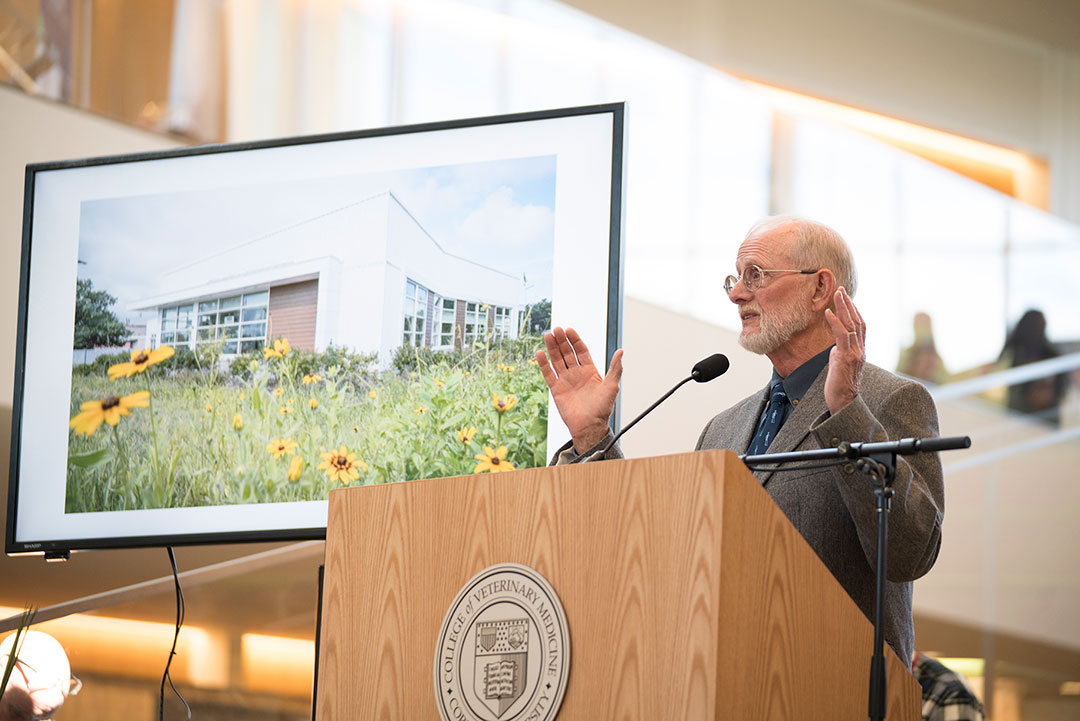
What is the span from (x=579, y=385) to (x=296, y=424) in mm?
965

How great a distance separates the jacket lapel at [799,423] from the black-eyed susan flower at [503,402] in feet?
2.52

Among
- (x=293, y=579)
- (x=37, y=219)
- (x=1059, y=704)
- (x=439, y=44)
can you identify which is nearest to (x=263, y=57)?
(x=439, y=44)

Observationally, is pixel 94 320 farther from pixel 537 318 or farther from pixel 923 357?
pixel 923 357

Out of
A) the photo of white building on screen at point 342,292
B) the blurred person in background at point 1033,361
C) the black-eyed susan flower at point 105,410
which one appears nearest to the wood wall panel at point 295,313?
the photo of white building on screen at point 342,292

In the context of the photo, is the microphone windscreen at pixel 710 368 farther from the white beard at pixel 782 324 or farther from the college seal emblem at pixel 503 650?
the college seal emblem at pixel 503 650

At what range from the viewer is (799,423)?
7.63 feet

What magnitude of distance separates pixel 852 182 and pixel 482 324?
147 inches

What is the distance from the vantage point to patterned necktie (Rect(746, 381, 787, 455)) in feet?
8.14

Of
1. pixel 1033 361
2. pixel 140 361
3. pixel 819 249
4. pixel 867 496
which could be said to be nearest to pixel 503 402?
pixel 819 249

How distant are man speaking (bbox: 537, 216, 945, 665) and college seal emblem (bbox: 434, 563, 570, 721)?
1.72 feet

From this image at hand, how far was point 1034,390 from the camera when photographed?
6543mm

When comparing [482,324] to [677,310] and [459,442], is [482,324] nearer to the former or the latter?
[459,442]

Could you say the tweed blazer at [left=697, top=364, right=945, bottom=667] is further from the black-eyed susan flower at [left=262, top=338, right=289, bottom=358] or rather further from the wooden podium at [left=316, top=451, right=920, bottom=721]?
the black-eyed susan flower at [left=262, top=338, right=289, bottom=358]

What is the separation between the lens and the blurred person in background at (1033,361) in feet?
21.3
